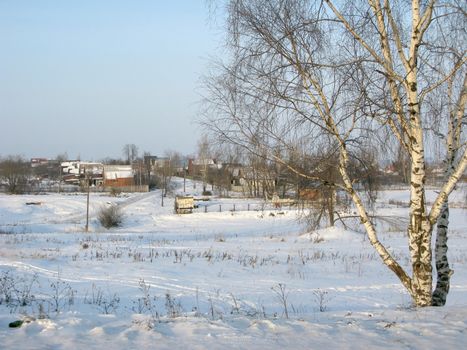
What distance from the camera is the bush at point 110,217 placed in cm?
4228

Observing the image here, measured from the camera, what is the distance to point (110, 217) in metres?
42.3

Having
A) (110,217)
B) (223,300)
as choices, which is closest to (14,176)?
(110,217)

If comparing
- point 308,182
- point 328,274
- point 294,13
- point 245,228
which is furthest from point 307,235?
point 294,13

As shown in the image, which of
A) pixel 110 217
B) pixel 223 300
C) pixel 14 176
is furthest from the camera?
pixel 14 176

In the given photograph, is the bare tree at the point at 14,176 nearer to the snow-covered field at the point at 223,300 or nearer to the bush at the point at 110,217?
the bush at the point at 110,217

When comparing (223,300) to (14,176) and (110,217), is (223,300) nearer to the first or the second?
(110,217)

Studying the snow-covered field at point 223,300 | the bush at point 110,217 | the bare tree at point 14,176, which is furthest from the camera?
the bare tree at point 14,176

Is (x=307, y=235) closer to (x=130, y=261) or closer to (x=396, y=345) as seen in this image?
(x=130, y=261)

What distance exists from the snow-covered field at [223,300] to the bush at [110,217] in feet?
57.1

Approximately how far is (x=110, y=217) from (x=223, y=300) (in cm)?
3381

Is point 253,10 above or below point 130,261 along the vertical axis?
above

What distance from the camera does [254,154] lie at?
7.45 m

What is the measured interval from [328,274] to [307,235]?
1573 centimetres

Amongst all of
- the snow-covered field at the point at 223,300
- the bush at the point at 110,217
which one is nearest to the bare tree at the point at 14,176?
the bush at the point at 110,217
